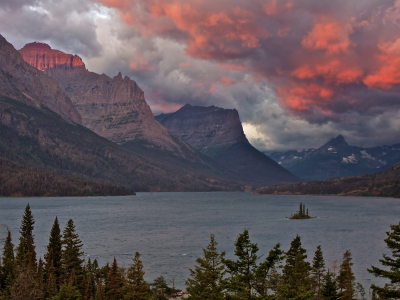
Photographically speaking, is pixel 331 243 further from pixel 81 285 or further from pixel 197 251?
pixel 81 285

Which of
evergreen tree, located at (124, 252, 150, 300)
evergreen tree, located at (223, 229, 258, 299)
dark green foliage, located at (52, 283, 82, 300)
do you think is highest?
evergreen tree, located at (223, 229, 258, 299)

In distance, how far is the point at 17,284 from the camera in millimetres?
56531

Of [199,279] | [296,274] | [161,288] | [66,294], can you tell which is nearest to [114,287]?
[66,294]

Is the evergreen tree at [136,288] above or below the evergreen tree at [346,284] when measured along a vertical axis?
above

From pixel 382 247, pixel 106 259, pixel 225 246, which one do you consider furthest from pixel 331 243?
pixel 106 259

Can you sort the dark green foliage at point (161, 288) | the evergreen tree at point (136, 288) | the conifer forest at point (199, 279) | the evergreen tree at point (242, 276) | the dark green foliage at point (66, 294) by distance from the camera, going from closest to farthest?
the evergreen tree at point (242, 276) < the conifer forest at point (199, 279) < the evergreen tree at point (136, 288) < the dark green foliage at point (66, 294) < the dark green foliage at point (161, 288)

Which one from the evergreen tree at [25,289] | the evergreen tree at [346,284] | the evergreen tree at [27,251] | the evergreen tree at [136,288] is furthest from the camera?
the evergreen tree at [27,251]

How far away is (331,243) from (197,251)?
Result: 5130 centimetres

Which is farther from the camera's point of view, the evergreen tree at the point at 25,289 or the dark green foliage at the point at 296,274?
the evergreen tree at the point at 25,289

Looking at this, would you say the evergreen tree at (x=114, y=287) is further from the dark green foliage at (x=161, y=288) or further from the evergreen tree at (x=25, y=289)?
the dark green foliage at (x=161, y=288)

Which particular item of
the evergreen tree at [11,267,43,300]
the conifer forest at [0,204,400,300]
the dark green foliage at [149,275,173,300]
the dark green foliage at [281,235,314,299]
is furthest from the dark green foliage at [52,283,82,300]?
the dark green foliage at [281,235,314,299]

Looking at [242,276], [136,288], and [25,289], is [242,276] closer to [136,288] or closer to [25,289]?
[136,288]

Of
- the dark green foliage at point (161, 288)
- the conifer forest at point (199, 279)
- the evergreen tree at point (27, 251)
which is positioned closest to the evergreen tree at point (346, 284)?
the conifer forest at point (199, 279)

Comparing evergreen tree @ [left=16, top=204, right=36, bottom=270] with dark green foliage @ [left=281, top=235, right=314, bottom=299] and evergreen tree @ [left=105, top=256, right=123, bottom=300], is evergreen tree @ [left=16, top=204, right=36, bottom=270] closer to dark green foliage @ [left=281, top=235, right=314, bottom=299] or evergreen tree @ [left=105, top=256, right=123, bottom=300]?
evergreen tree @ [left=105, top=256, right=123, bottom=300]
